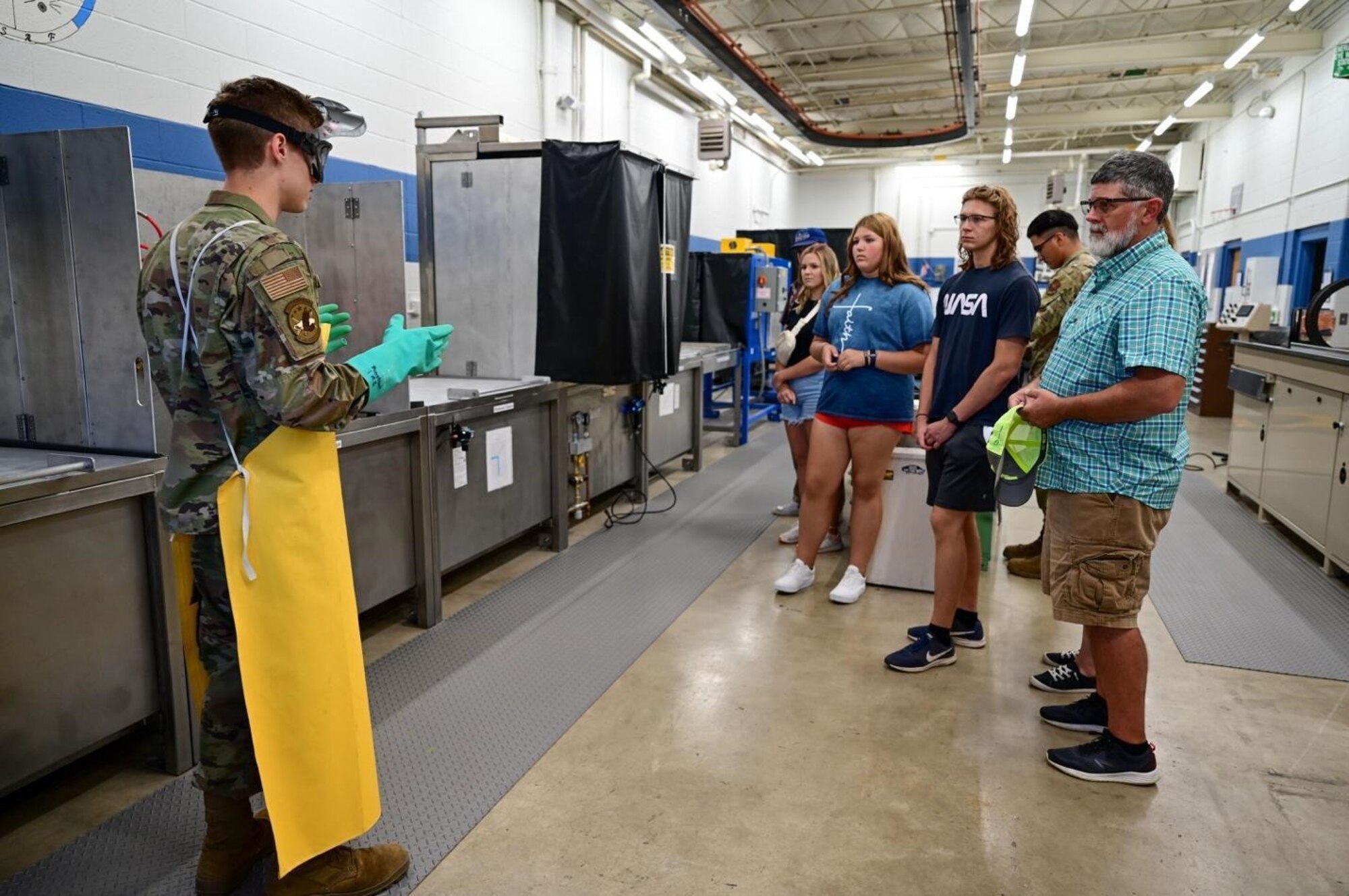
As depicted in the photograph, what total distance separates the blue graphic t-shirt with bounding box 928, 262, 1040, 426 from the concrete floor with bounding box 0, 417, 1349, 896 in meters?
0.89

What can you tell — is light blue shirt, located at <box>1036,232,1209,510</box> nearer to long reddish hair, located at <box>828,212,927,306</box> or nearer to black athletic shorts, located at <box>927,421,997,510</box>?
black athletic shorts, located at <box>927,421,997,510</box>

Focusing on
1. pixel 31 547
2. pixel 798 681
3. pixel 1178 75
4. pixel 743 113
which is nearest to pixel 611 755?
pixel 798 681

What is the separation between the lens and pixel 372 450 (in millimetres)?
2748

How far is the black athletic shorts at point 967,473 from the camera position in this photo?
249cm

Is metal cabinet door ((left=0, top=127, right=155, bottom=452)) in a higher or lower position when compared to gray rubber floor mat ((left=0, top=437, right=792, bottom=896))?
higher

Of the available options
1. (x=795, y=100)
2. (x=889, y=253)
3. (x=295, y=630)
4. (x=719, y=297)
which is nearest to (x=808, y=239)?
(x=889, y=253)

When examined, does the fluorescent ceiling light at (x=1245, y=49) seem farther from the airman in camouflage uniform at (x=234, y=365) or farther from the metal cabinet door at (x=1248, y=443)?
the airman in camouflage uniform at (x=234, y=365)

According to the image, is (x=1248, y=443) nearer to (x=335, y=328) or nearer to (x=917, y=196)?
(x=335, y=328)

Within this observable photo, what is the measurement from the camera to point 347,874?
1.62m

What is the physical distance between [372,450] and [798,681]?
158 cm

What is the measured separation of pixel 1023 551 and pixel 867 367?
1.35 metres

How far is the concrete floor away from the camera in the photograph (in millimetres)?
1750

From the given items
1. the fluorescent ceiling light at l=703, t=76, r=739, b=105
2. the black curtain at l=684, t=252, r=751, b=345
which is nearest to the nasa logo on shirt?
the black curtain at l=684, t=252, r=751, b=345

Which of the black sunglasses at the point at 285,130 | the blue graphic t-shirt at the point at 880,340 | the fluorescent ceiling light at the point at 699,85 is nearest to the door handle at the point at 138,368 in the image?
the black sunglasses at the point at 285,130
